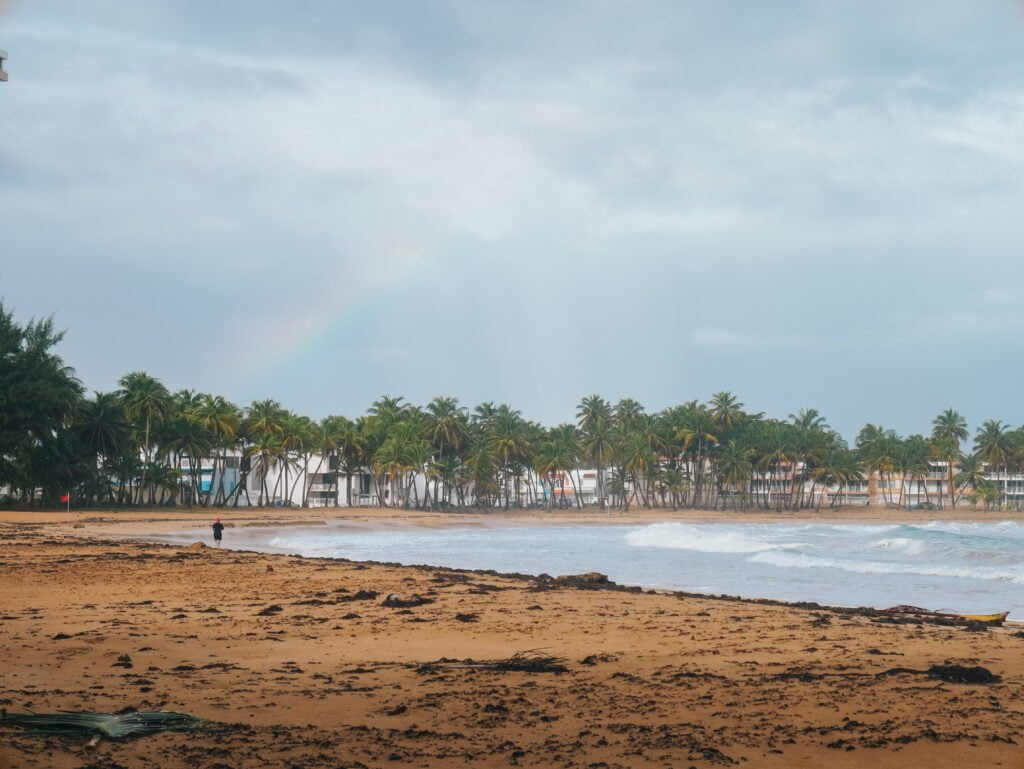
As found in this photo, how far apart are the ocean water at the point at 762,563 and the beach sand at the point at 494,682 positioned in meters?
5.75

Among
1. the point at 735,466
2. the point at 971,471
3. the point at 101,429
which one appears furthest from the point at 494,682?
the point at 971,471

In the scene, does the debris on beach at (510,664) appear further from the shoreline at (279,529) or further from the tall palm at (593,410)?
the tall palm at (593,410)

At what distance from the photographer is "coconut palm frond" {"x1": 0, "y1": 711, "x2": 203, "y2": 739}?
21.8 ft

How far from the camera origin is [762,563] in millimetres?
31281

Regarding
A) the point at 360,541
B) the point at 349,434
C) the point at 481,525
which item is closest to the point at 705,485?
the point at 349,434

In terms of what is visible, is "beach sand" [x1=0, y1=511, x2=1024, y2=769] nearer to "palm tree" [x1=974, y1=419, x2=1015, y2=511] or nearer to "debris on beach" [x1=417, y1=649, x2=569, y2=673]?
"debris on beach" [x1=417, y1=649, x2=569, y2=673]

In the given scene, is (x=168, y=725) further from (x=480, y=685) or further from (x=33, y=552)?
Result: (x=33, y=552)

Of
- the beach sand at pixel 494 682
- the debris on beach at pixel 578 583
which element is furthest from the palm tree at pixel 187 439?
the beach sand at pixel 494 682

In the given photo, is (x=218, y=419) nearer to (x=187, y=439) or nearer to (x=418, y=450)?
(x=187, y=439)

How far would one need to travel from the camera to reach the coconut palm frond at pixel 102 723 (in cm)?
664

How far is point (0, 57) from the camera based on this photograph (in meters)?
8.62

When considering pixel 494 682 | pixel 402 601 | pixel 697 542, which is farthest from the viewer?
pixel 697 542

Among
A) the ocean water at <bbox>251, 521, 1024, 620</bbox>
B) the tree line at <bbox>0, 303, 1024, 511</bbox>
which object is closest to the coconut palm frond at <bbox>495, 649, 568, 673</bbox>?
the ocean water at <bbox>251, 521, 1024, 620</bbox>

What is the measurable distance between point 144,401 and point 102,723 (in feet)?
241
